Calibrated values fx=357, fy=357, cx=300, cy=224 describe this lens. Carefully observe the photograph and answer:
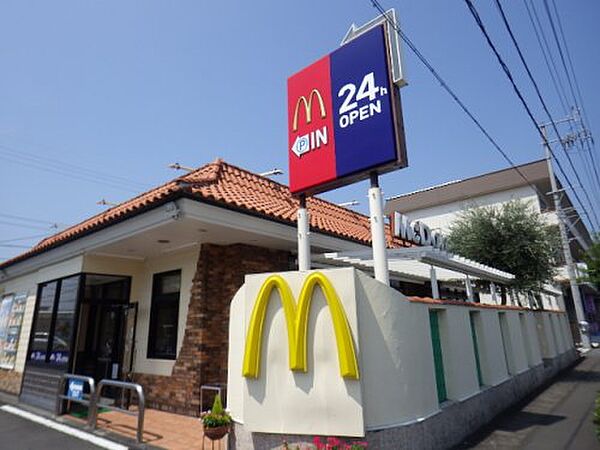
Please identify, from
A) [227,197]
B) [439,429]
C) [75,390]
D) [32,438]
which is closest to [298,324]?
[439,429]

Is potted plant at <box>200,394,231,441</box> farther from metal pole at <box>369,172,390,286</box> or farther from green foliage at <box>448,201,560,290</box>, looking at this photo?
green foliage at <box>448,201,560,290</box>

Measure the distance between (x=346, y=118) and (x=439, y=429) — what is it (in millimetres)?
4927

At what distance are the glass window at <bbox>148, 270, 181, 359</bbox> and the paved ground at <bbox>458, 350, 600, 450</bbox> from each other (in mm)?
6303

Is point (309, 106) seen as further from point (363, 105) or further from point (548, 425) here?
point (548, 425)

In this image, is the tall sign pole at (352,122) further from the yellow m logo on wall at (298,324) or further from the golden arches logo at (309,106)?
the yellow m logo on wall at (298,324)

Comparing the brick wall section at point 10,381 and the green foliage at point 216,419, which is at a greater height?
the green foliage at point 216,419

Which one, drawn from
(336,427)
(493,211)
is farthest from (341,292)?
(493,211)

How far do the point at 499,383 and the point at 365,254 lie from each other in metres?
3.93

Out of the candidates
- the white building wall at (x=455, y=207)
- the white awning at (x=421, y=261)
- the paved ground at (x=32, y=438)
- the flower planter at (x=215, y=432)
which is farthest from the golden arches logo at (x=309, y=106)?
the white building wall at (x=455, y=207)

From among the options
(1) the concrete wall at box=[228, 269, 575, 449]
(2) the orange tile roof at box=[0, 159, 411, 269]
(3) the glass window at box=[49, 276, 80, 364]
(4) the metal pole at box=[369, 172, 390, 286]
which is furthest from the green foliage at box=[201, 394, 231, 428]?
(3) the glass window at box=[49, 276, 80, 364]

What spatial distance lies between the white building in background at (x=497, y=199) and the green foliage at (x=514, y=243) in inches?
302

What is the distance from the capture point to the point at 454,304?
20.7 feet

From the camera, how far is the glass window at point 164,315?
330 inches

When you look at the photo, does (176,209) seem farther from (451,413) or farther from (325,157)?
(451,413)
